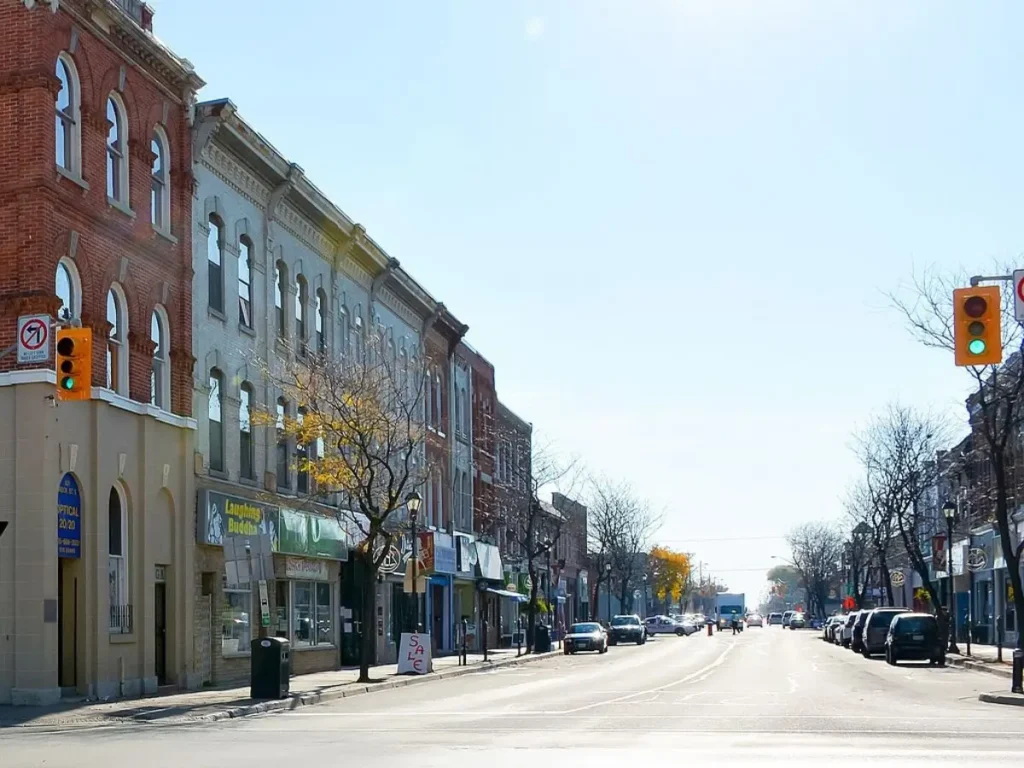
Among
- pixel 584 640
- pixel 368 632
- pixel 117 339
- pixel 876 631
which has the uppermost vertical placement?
pixel 117 339

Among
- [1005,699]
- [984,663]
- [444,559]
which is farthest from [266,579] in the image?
[444,559]

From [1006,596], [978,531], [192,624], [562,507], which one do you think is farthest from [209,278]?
[562,507]

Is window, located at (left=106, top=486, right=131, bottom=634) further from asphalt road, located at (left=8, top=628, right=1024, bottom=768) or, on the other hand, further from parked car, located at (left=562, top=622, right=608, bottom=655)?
parked car, located at (left=562, top=622, right=608, bottom=655)

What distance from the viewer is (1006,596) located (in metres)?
60.4

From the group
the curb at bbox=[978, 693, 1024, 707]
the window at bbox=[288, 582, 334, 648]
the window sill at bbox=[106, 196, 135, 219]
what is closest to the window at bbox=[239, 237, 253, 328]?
the window sill at bbox=[106, 196, 135, 219]

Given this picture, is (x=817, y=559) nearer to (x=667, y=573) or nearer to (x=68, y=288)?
(x=667, y=573)

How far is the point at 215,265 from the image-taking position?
33.8m

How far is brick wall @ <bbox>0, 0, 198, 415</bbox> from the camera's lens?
83.9ft

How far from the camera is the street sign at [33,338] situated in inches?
916

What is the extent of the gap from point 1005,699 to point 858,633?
3301 centimetres

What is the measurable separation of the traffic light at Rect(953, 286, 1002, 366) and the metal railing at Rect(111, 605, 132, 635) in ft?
56.0

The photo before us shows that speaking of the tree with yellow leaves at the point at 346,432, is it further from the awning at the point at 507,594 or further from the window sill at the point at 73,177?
the awning at the point at 507,594

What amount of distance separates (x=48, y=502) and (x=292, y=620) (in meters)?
13.1

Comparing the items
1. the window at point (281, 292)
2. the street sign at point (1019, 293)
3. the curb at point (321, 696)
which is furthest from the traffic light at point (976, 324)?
the window at point (281, 292)
